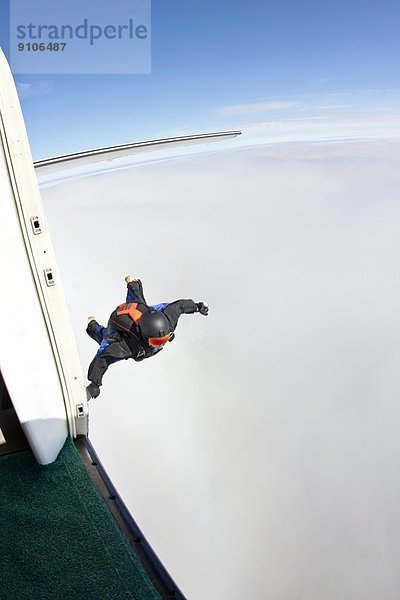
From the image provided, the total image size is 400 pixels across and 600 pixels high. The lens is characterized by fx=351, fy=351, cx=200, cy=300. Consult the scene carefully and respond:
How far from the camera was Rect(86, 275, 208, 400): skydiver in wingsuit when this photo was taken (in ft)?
9.62

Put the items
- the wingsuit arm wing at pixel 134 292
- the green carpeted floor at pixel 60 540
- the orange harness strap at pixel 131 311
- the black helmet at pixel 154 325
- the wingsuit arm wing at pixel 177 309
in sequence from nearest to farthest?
1. the green carpeted floor at pixel 60 540
2. the black helmet at pixel 154 325
3. the orange harness strap at pixel 131 311
4. the wingsuit arm wing at pixel 177 309
5. the wingsuit arm wing at pixel 134 292

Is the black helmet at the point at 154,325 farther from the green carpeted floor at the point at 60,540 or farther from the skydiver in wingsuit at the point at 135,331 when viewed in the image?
the green carpeted floor at the point at 60,540

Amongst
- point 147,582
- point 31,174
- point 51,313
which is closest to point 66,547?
point 147,582

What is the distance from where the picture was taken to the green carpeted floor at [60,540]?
1510 millimetres

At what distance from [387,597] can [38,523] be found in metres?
7.57

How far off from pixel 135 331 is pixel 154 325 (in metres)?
0.22

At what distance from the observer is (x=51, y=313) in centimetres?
181

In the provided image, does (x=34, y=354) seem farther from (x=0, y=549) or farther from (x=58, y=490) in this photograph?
(x=0, y=549)

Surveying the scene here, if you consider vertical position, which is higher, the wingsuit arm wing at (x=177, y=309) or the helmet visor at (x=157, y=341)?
the wingsuit arm wing at (x=177, y=309)

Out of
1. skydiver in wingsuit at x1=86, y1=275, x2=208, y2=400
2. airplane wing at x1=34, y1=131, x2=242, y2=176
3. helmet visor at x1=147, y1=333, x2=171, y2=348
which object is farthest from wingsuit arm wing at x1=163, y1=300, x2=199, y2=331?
airplane wing at x1=34, y1=131, x2=242, y2=176

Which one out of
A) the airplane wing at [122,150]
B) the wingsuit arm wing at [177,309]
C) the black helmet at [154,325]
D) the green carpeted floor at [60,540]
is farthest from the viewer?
the airplane wing at [122,150]

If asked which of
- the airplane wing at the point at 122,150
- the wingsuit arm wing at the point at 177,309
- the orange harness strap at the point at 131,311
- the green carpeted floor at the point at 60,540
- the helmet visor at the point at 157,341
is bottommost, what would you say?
the green carpeted floor at the point at 60,540

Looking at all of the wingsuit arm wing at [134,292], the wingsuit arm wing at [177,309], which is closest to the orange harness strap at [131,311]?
the wingsuit arm wing at [134,292]

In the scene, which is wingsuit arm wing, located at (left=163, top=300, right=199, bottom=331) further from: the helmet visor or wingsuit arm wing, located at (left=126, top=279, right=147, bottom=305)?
wingsuit arm wing, located at (left=126, top=279, right=147, bottom=305)
